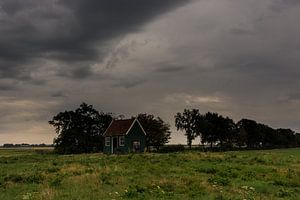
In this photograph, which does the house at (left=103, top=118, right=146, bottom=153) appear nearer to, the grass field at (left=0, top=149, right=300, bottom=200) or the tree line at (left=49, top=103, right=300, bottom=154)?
the tree line at (left=49, top=103, right=300, bottom=154)

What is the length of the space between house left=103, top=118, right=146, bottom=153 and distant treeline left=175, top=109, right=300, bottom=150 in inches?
1793

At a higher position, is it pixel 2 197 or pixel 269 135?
pixel 269 135

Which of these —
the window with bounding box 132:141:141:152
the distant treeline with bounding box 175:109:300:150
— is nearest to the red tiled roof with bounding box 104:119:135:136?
the window with bounding box 132:141:141:152

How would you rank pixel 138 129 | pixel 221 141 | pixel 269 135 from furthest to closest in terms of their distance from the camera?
pixel 269 135
pixel 221 141
pixel 138 129

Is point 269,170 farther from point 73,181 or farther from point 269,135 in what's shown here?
point 269,135

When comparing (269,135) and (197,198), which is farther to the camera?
(269,135)

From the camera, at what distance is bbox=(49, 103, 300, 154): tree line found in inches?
3959

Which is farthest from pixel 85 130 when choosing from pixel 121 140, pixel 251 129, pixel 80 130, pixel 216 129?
pixel 251 129

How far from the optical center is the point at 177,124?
145 m

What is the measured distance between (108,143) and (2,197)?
67056 millimetres

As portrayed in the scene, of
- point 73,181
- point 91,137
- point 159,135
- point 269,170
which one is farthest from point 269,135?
point 73,181

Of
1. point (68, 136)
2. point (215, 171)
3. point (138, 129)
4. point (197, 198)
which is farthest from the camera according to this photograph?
point (68, 136)

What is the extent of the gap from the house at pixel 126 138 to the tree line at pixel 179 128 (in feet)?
47.4

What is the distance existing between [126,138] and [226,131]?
59.2 m
